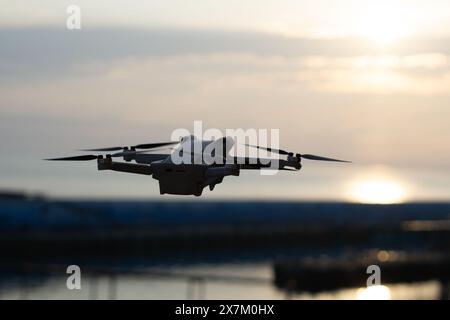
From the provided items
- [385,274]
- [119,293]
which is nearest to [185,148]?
[119,293]

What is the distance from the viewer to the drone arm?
36812 mm

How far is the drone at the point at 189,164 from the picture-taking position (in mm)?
35656

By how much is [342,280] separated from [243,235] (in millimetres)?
58114

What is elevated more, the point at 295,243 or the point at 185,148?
the point at 295,243

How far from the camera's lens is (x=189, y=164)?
36844mm

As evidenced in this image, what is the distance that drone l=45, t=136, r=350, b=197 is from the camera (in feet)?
117

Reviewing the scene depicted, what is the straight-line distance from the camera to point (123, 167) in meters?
37.1

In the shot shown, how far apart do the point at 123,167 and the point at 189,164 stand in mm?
2588

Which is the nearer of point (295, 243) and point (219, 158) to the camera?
point (219, 158)

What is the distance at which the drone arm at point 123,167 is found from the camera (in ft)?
121

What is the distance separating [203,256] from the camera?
16088 cm
